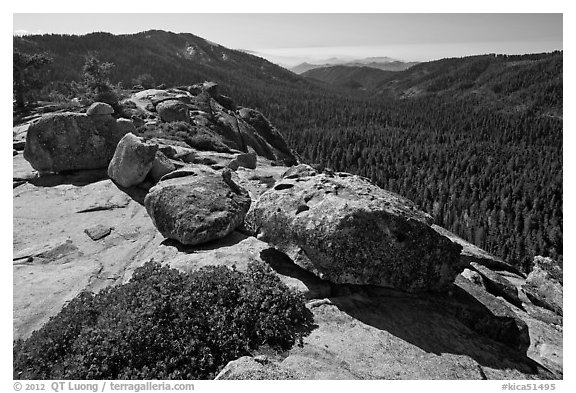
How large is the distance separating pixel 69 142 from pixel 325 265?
18.2m

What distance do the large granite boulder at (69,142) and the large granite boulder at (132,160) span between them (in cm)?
312

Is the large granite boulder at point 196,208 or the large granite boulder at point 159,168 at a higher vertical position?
the large granite boulder at point 159,168

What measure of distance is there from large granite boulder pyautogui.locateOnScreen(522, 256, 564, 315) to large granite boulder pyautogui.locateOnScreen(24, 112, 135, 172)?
24487 millimetres

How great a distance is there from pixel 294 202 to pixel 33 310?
9044 mm

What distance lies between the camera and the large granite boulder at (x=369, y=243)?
37.4 feet

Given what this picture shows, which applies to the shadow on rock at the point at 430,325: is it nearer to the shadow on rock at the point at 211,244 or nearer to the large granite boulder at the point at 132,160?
the shadow on rock at the point at 211,244

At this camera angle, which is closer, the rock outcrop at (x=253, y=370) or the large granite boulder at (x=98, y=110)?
the rock outcrop at (x=253, y=370)

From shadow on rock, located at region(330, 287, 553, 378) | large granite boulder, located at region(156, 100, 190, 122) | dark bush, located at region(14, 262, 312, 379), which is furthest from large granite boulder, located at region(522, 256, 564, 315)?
large granite boulder, located at region(156, 100, 190, 122)

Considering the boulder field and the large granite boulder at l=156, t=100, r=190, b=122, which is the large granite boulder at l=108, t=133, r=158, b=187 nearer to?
the boulder field

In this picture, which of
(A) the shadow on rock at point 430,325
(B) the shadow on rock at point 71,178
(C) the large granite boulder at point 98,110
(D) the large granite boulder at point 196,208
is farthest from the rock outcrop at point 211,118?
(A) the shadow on rock at point 430,325

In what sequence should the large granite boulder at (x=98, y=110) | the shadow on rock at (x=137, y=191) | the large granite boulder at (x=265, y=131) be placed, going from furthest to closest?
1. the large granite boulder at (x=265, y=131)
2. the large granite boulder at (x=98, y=110)
3. the shadow on rock at (x=137, y=191)

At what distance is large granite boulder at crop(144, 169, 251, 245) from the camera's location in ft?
46.6

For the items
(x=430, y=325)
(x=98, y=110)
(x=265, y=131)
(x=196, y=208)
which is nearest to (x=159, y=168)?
(x=196, y=208)
